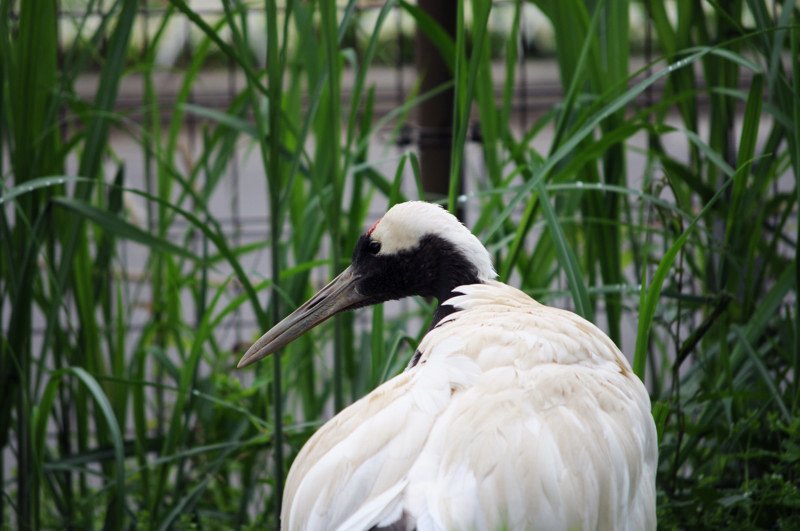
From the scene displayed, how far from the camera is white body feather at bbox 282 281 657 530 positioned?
1.03 metres

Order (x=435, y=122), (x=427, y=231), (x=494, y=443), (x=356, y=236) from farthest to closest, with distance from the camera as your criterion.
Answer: (x=435, y=122)
(x=356, y=236)
(x=427, y=231)
(x=494, y=443)

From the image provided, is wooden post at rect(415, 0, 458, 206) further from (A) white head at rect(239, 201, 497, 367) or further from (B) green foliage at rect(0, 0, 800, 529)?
(A) white head at rect(239, 201, 497, 367)

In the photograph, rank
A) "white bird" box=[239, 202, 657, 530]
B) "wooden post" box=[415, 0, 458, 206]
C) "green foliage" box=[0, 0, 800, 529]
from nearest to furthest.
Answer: "white bird" box=[239, 202, 657, 530] → "green foliage" box=[0, 0, 800, 529] → "wooden post" box=[415, 0, 458, 206]

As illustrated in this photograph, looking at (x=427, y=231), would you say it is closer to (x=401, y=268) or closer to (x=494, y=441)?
(x=401, y=268)

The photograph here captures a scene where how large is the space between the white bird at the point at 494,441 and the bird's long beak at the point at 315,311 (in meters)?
0.27

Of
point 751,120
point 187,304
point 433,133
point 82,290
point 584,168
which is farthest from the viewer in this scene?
point 187,304

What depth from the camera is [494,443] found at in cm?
106

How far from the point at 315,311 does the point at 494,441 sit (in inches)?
23.8

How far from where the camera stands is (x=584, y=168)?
1.71 meters

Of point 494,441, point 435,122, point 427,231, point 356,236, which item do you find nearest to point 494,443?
point 494,441

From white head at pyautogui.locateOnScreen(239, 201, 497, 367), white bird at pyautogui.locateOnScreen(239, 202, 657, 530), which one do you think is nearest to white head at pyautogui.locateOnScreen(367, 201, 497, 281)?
white head at pyautogui.locateOnScreen(239, 201, 497, 367)

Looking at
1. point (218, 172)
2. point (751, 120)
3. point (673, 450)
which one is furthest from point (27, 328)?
point (751, 120)

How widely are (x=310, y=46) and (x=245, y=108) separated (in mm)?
336

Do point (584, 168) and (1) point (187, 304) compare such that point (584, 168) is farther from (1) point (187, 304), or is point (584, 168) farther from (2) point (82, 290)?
(1) point (187, 304)
